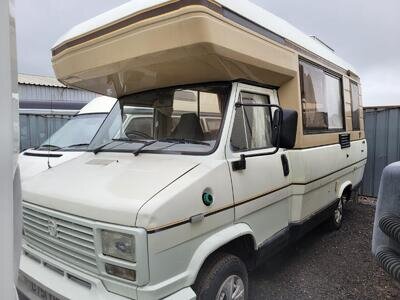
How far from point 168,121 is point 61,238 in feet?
5.05

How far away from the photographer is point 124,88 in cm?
402

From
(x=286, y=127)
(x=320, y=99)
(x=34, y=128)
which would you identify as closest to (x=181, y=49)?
(x=286, y=127)

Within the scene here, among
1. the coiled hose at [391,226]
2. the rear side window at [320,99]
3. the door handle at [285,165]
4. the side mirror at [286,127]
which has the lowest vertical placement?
the coiled hose at [391,226]

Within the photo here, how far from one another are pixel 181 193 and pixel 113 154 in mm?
1217

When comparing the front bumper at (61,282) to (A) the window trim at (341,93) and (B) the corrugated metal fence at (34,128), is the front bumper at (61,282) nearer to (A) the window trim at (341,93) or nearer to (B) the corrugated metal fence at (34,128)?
(A) the window trim at (341,93)

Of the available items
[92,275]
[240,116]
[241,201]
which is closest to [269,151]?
[240,116]

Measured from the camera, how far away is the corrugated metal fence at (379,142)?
7922mm

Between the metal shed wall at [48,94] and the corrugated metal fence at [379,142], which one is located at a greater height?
the metal shed wall at [48,94]

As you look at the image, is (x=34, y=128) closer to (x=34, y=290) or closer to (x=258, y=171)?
(x=34, y=290)

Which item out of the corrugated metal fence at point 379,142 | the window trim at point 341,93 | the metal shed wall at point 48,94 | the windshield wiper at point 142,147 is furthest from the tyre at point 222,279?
the metal shed wall at point 48,94

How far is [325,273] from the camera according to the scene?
4.39 metres

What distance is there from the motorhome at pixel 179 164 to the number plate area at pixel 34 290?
16 millimetres

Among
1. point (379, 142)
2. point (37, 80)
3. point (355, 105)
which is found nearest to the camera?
point (355, 105)

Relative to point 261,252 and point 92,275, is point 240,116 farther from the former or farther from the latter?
point 92,275
